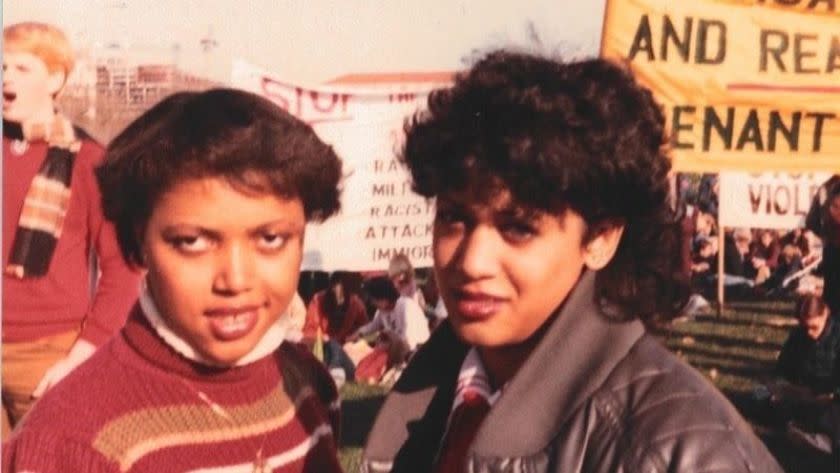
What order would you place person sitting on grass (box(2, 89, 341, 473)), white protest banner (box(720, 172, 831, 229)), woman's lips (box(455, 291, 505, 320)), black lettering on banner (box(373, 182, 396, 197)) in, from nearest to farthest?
woman's lips (box(455, 291, 505, 320)) < person sitting on grass (box(2, 89, 341, 473)) < black lettering on banner (box(373, 182, 396, 197)) < white protest banner (box(720, 172, 831, 229))

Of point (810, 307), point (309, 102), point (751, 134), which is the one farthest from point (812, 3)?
point (309, 102)

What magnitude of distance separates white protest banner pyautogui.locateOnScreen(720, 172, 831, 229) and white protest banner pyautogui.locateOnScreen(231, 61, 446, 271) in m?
0.90

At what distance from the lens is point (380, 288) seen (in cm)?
335

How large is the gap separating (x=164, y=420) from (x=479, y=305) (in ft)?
1.54

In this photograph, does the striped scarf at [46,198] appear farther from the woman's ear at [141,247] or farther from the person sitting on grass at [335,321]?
the woman's ear at [141,247]

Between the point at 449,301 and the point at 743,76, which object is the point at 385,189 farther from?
the point at 449,301

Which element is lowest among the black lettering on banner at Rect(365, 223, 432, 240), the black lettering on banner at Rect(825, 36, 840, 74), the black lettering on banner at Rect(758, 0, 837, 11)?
the black lettering on banner at Rect(365, 223, 432, 240)

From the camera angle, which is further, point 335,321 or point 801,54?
point 335,321

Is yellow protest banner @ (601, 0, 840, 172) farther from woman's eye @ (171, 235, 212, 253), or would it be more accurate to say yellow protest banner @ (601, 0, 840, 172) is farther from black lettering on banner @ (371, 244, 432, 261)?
woman's eye @ (171, 235, 212, 253)

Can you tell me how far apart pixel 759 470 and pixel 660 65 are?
76.3 inches

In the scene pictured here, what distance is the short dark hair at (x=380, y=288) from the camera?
3334 mm

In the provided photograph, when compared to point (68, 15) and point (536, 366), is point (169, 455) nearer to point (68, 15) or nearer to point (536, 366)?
point (536, 366)

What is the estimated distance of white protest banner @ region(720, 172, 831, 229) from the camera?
3.39 m

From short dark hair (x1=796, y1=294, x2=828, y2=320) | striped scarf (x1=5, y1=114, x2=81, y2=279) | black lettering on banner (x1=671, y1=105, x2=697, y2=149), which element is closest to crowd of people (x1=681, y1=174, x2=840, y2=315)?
short dark hair (x1=796, y1=294, x2=828, y2=320)
